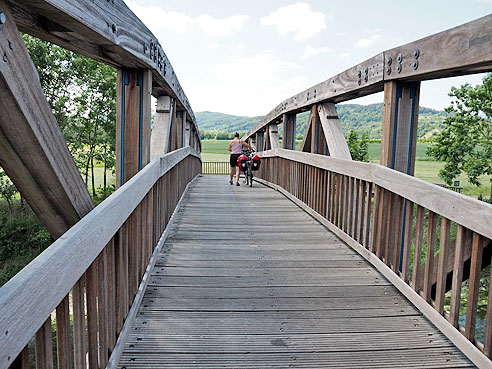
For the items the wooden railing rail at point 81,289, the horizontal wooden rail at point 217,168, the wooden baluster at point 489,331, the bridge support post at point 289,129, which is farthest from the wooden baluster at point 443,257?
the horizontal wooden rail at point 217,168

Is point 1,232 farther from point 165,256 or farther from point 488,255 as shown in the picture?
point 488,255

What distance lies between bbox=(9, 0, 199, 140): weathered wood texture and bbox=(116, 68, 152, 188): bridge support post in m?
0.11

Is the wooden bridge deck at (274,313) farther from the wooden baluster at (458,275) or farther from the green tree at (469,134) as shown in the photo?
the green tree at (469,134)

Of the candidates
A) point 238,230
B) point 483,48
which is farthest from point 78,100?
point 483,48

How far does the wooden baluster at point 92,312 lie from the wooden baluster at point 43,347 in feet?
1.54

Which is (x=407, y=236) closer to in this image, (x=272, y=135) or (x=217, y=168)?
(x=272, y=135)

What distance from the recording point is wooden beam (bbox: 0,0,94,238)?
1451 mm

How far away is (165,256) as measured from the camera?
3.93 meters

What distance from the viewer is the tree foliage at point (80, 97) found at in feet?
60.8

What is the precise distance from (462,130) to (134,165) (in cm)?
2153

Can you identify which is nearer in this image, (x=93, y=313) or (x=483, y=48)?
(x=93, y=313)

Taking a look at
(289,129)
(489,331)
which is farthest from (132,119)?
(289,129)

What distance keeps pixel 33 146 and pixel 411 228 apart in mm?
2501

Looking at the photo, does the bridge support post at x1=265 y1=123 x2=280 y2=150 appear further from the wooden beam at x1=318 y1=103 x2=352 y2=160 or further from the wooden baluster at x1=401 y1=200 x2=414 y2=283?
the wooden baluster at x1=401 y1=200 x2=414 y2=283
